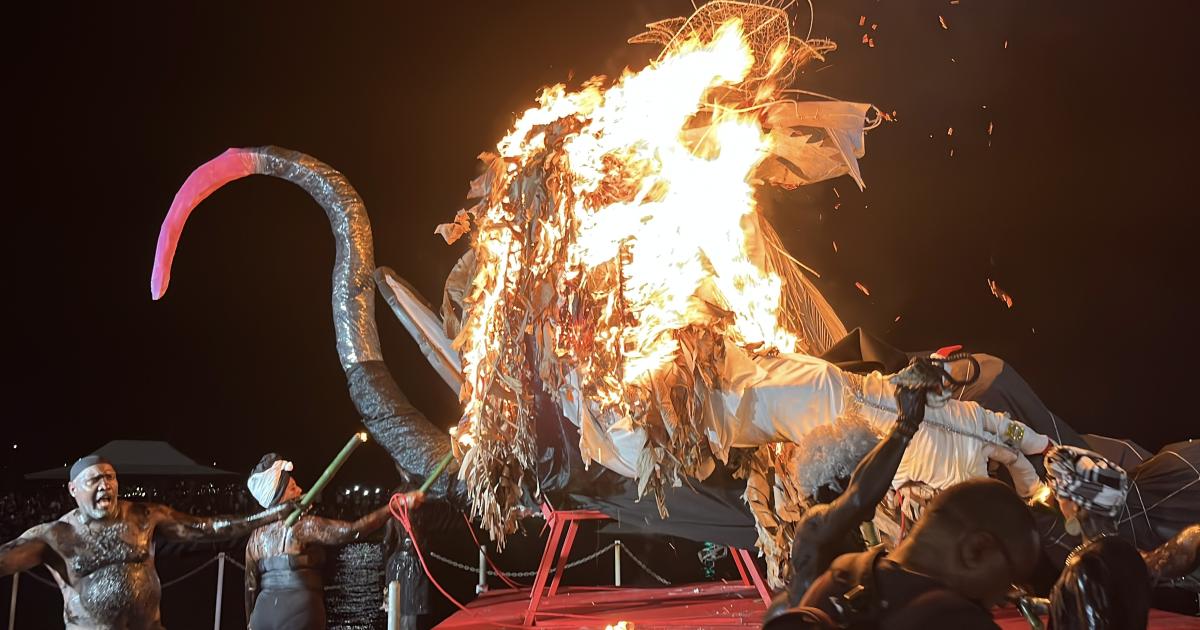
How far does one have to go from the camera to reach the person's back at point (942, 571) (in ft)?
4.92

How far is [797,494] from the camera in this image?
4168 millimetres

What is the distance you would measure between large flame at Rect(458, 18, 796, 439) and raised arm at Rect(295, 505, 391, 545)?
83.1 inches

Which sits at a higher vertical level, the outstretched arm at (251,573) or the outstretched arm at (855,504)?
the outstretched arm at (855,504)

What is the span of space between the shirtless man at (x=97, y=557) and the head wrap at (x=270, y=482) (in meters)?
1.14

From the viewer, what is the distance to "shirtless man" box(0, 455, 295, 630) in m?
4.69

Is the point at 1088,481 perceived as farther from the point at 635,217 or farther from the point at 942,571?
the point at 635,217

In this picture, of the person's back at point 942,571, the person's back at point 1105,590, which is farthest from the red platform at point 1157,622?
the person's back at point 942,571

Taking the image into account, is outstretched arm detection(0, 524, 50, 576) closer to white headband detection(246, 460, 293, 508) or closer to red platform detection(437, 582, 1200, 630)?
white headband detection(246, 460, 293, 508)

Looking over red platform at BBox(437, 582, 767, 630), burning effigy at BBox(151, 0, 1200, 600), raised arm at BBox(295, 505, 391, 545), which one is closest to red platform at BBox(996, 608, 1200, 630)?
burning effigy at BBox(151, 0, 1200, 600)

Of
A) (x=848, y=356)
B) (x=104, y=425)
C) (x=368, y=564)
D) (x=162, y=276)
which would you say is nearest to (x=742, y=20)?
(x=848, y=356)

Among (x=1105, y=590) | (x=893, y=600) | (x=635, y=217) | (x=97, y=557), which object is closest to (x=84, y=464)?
(x=97, y=557)

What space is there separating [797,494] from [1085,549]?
2513 millimetres

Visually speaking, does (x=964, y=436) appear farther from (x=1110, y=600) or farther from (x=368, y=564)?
(x=368, y=564)

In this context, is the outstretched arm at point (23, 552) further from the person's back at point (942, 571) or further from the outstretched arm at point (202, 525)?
the person's back at point (942, 571)
